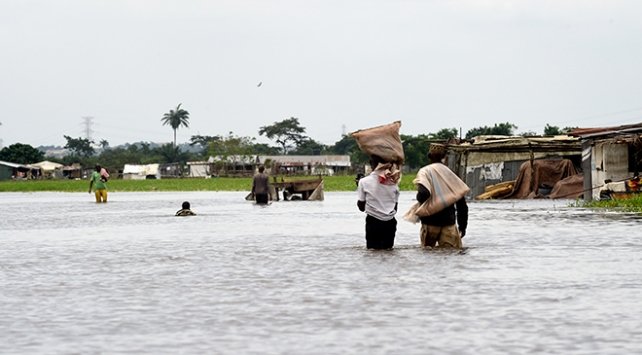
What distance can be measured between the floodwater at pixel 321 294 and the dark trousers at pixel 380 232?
0.24 m

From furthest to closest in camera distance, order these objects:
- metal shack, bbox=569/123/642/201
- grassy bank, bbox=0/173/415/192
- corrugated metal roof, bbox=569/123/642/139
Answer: grassy bank, bbox=0/173/415/192 → metal shack, bbox=569/123/642/201 → corrugated metal roof, bbox=569/123/642/139

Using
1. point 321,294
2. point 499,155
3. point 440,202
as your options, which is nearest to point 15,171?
point 499,155

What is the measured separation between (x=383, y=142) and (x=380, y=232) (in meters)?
1.17

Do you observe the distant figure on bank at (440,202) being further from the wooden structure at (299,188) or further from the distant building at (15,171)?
the distant building at (15,171)

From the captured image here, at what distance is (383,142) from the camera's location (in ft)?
50.7

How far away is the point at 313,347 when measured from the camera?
766 centimetres

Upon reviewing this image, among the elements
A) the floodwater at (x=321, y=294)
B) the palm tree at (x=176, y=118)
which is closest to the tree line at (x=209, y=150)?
the palm tree at (x=176, y=118)

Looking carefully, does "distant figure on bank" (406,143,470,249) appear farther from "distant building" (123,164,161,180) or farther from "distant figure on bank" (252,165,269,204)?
"distant building" (123,164,161,180)

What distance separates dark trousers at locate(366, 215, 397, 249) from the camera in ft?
49.6

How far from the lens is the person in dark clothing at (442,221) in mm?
14305

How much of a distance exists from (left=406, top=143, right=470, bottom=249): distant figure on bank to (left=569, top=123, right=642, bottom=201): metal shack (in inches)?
735

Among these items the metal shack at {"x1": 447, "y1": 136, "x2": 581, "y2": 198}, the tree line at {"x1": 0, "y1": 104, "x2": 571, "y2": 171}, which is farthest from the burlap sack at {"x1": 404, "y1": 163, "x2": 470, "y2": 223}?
the tree line at {"x1": 0, "y1": 104, "x2": 571, "y2": 171}

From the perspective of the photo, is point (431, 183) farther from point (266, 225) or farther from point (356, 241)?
point (266, 225)

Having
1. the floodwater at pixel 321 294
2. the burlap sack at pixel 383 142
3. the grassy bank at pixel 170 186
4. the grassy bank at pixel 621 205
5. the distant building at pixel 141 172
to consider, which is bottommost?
the floodwater at pixel 321 294
